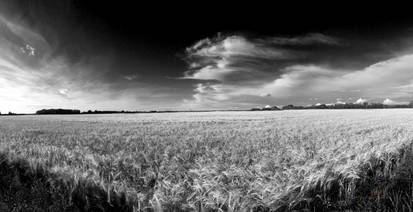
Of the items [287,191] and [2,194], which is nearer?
[287,191]

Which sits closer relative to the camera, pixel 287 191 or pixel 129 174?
pixel 287 191

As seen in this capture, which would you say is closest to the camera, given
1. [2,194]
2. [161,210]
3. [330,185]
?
[161,210]

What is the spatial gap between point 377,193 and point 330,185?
2.02ft

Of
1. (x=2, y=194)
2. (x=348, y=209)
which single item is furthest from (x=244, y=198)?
(x=2, y=194)

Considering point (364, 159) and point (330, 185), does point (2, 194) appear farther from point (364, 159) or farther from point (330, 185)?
point (364, 159)

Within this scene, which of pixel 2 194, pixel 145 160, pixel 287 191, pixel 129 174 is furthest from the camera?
pixel 145 160

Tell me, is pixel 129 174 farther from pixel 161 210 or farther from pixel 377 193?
pixel 377 193

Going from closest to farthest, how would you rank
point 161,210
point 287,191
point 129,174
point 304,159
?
point 161,210 → point 287,191 → point 129,174 → point 304,159

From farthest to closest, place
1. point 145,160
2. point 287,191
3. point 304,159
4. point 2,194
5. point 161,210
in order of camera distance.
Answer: point 145,160 → point 304,159 → point 2,194 → point 287,191 → point 161,210

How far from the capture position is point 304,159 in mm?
5672

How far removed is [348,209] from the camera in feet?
10.6

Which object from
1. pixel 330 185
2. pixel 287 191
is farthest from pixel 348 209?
Answer: pixel 287 191

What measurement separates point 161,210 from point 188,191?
2.49ft

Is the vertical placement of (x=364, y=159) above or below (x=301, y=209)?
above
